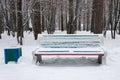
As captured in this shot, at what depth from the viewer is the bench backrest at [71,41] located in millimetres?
9336

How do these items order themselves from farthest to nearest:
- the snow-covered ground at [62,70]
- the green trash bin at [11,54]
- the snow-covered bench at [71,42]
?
the snow-covered bench at [71,42], the green trash bin at [11,54], the snow-covered ground at [62,70]

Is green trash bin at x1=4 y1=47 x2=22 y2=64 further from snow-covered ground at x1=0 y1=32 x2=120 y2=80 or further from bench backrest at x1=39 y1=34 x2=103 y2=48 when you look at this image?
bench backrest at x1=39 y1=34 x2=103 y2=48

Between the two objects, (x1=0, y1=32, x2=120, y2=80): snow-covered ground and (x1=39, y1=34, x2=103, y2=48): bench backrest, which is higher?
(x1=39, y1=34, x2=103, y2=48): bench backrest

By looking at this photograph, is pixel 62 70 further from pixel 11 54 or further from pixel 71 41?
pixel 11 54

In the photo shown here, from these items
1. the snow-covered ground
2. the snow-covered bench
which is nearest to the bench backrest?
the snow-covered bench

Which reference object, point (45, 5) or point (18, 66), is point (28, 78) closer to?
point (18, 66)

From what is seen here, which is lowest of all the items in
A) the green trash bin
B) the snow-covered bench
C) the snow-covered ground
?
the snow-covered ground

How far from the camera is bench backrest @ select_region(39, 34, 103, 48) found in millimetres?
9336

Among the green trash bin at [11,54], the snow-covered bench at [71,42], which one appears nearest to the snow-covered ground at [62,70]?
the green trash bin at [11,54]

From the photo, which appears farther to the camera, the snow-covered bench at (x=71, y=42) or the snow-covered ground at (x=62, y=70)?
the snow-covered bench at (x=71, y=42)

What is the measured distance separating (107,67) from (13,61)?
313cm

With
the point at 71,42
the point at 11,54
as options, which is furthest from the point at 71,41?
the point at 11,54

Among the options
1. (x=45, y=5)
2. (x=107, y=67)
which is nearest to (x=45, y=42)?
(x=107, y=67)

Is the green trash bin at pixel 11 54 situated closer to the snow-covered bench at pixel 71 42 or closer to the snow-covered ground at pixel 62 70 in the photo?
the snow-covered ground at pixel 62 70
